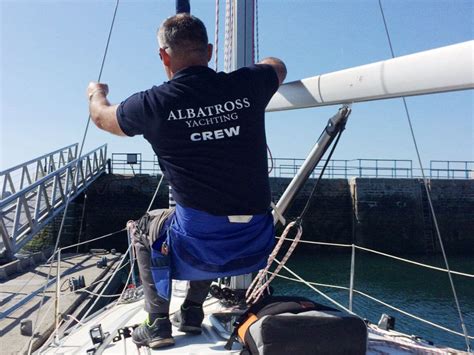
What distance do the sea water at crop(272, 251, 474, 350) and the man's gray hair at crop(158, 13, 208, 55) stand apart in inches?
277

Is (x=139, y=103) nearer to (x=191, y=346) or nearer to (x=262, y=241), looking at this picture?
(x=262, y=241)

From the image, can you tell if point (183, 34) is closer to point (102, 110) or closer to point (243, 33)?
point (102, 110)

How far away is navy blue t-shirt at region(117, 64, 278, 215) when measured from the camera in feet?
5.99

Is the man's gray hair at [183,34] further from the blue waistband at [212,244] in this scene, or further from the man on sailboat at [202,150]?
the blue waistband at [212,244]

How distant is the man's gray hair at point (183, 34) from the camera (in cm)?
189

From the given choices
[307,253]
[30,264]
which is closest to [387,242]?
[307,253]

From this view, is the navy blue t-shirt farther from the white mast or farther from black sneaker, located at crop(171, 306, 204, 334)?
the white mast

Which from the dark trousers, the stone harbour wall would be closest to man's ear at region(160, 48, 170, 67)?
the dark trousers

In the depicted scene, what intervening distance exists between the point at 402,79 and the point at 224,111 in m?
0.69

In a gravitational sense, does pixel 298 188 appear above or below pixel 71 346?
above

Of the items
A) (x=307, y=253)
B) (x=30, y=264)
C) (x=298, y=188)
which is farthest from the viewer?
(x=307, y=253)

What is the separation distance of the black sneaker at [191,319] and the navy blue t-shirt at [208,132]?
2.24 feet

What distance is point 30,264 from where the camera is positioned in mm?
9133

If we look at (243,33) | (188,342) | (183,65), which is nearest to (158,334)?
(188,342)
